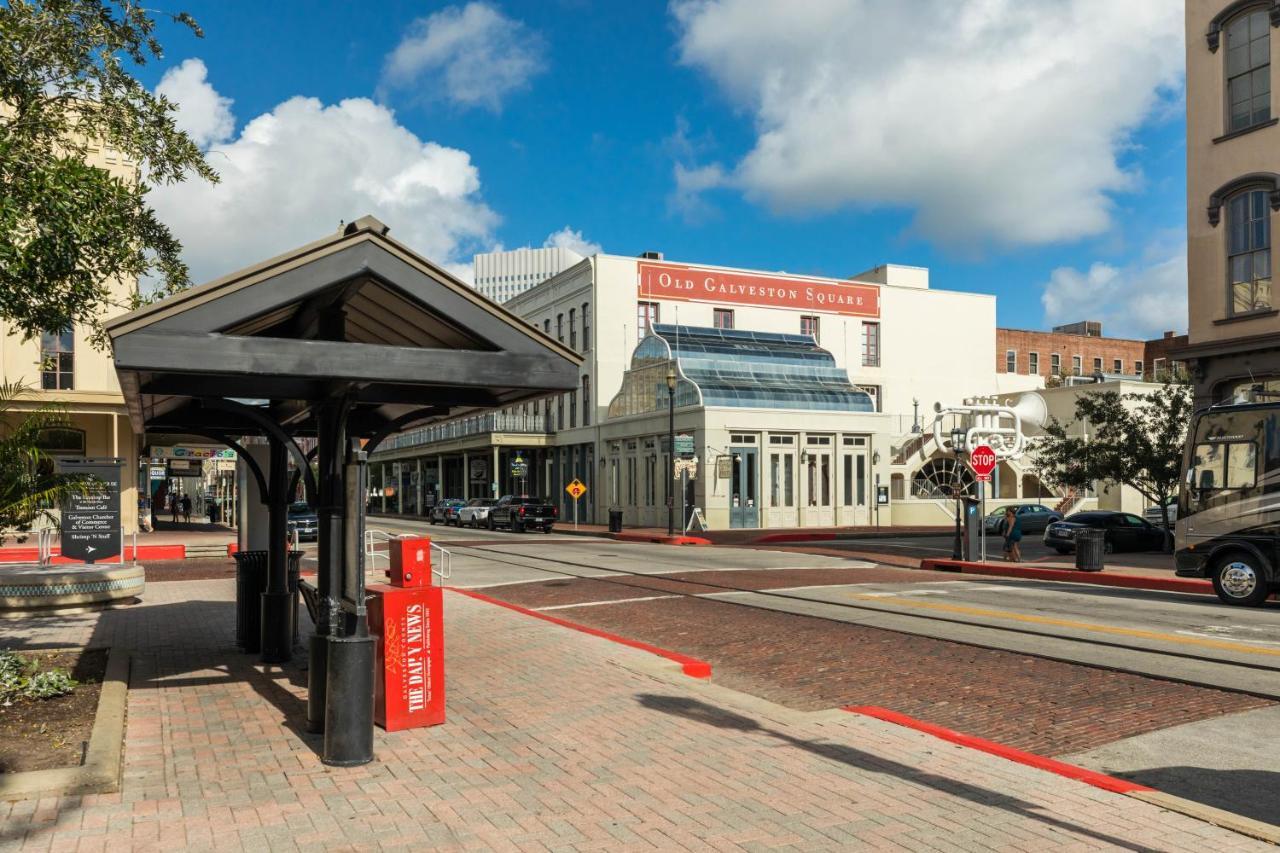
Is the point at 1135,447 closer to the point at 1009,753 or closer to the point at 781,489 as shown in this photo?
the point at 781,489

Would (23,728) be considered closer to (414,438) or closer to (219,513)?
(219,513)

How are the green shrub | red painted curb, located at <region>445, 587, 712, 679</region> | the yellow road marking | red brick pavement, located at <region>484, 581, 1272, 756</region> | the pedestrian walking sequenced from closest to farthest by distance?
the green shrub < red brick pavement, located at <region>484, 581, 1272, 756</region> < red painted curb, located at <region>445, 587, 712, 679</region> < the yellow road marking < the pedestrian walking

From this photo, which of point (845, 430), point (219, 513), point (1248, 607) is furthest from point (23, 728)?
point (219, 513)

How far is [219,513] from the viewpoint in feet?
180

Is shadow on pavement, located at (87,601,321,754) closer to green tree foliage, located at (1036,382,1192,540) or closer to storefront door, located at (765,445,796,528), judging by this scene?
green tree foliage, located at (1036,382,1192,540)

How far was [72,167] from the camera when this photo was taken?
733 cm

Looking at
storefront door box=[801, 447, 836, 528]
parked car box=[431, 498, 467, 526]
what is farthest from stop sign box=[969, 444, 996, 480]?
→ parked car box=[431, 498, 467, 526]

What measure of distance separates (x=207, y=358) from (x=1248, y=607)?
15.7 metres

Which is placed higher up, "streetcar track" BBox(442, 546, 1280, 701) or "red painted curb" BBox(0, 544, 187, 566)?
"streetcar track" BBox(442, 546, 1280, 701)

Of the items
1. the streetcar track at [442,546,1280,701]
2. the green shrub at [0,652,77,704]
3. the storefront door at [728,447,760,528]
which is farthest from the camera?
the storefront door at [728,447,760,528]

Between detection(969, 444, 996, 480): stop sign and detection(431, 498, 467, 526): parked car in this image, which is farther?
detection(431, 498, 467, 526): parked car

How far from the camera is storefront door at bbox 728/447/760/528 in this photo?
42.3 meters

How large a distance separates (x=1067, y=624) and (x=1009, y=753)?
751 centimetres

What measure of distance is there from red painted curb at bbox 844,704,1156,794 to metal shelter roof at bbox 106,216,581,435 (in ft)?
11.5
